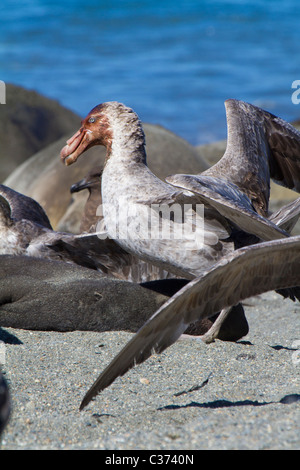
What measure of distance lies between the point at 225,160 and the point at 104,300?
2.07m

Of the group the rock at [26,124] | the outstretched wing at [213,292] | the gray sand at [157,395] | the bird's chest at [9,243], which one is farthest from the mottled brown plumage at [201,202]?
the rock at [26,124]

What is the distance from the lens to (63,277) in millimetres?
5566

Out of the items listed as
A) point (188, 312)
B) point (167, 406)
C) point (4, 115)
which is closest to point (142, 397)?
point (167, 406)

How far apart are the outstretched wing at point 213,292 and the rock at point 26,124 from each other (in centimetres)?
975

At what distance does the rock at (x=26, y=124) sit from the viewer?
1323 centimetres

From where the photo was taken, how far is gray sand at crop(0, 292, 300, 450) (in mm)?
3104

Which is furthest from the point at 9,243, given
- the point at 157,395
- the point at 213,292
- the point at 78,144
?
the point at 213,292

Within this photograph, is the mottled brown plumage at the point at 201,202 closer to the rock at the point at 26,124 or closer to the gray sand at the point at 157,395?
the gray sand at the point at 157,395

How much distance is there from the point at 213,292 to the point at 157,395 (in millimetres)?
656

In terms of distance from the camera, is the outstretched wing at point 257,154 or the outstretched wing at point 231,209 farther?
the outstretched wing at point 257,154

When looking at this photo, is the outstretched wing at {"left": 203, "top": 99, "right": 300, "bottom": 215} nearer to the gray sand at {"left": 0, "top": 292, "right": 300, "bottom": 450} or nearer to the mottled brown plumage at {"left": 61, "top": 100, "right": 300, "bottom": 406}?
the mottled brown plumage at {"left": 61, "top": 100, "right": 300, "bottom": 406}

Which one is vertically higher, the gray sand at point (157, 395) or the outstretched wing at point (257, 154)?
the outstretched wing at point (257, 154)

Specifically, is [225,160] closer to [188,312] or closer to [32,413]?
[188,312]

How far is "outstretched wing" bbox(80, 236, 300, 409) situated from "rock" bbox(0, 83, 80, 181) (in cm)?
975
